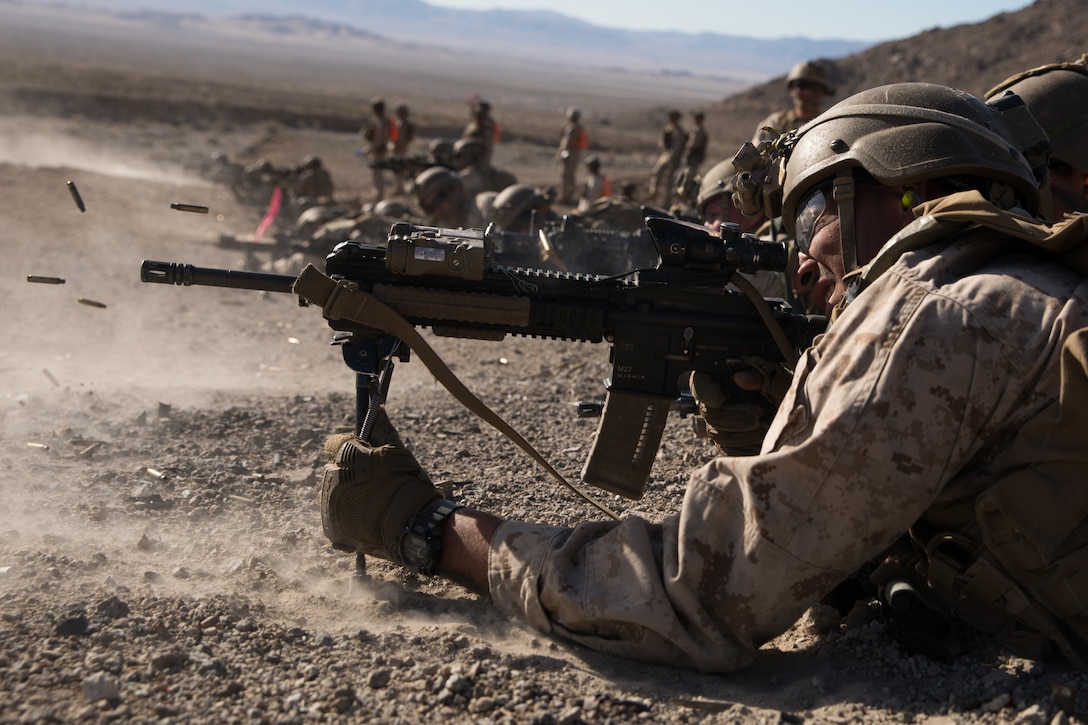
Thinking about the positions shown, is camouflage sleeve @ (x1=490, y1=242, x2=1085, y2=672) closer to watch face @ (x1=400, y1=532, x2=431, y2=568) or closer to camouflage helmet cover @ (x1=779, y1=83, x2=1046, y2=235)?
camouflage helmet cover @ (x1=779, y1=83, x2=1046, y2=235)

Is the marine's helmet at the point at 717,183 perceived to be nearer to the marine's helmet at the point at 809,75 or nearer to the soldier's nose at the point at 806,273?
Answer: the soldier's nose at the point at 806,273

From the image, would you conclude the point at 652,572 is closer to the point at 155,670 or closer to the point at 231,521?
the point at 155,670

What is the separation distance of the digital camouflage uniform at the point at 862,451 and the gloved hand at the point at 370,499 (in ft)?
2.45

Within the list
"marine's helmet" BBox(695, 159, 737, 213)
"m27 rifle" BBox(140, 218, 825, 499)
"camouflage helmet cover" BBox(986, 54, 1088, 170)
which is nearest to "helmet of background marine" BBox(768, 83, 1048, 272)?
"m27 rifle" BBox(140, 218, 825, 499)

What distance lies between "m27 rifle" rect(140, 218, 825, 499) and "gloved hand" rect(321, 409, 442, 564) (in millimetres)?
357

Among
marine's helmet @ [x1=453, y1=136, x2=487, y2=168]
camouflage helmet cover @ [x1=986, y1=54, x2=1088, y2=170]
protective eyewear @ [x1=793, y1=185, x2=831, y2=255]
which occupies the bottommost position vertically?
marine's helmet @ [x1=453, y1=136, x2=487, y2=168]

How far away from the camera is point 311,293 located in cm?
334

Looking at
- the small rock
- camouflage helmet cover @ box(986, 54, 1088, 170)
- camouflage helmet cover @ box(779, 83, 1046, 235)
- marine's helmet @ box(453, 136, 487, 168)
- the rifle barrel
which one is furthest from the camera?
marine's helmet @ box(453, 136, 487, 168)

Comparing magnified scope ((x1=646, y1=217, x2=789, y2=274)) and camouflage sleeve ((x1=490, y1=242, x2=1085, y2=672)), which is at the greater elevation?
magnified scope ((x1=646, y1=217, x2=789, y2=274))

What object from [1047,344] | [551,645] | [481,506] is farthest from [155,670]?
[1047,344]

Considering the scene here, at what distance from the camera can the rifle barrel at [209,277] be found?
3561 mm

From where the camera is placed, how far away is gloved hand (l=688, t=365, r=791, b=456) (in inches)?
142

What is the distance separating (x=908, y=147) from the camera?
3020mm

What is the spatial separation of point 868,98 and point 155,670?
268cm
